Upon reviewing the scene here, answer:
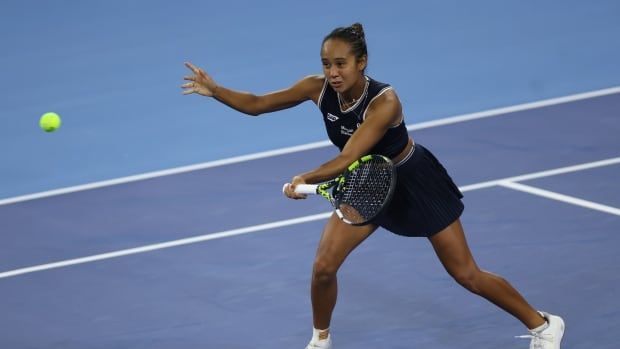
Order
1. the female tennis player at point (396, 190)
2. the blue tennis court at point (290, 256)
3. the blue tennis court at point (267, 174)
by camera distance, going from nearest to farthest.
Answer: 1. the female tennis player at point (396, 190)
2. the blue tennis court at point (290, 256)
3. the blue tennis court at point (267, 174)

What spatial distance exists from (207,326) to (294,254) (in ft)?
4.18

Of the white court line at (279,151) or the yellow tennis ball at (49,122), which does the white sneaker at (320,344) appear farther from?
the white court line at (279,151)

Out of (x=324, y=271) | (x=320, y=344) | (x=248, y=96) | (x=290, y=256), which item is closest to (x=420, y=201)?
(x=324, y=271)

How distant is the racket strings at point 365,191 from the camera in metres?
6.40

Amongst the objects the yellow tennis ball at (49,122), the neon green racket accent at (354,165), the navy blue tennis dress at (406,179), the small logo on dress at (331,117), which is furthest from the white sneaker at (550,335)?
the yellow tennis ball at (49,122)

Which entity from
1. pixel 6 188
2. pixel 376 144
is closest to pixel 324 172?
pixel 376 144

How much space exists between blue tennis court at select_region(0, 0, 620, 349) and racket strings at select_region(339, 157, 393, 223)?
1030 millimetres

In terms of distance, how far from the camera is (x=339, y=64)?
21.1 feet

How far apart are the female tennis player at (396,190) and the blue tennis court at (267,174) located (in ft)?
1.67

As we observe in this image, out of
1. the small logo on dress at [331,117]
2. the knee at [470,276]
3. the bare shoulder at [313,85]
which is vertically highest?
the bare shoulder at [313,85]

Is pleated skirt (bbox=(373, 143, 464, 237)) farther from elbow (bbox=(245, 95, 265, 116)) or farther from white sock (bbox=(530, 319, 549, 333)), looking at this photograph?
elbow (bbox=(245, 95, 265, 116))

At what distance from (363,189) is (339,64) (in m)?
0.61

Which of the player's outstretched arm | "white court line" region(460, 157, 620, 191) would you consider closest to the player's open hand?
the player's outstretched arm

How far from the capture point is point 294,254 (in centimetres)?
882
